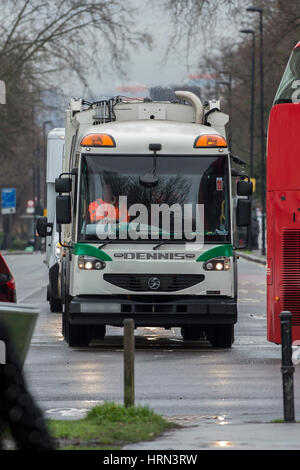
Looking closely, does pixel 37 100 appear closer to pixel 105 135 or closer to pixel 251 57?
pixel 251 57

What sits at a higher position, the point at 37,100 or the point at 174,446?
the point at 37,100

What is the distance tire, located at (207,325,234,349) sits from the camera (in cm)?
1844

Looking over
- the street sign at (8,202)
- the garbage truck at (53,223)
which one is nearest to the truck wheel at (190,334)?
the garbage truck at (53,223)

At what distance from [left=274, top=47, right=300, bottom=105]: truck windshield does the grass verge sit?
6.17 metres

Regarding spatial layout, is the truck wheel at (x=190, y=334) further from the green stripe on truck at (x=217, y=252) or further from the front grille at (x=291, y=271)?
the front grille at (x=291, y=271)

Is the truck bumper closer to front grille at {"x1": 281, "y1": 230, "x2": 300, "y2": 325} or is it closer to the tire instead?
the tire

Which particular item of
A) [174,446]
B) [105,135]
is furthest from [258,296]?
[174,446]

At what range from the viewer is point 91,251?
58.9 ft

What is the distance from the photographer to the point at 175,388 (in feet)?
44.9

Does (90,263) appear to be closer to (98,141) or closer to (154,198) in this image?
(154,198)

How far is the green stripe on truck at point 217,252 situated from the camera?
18.0m

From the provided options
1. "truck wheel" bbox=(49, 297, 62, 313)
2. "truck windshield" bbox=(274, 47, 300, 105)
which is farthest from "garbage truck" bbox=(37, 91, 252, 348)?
"truck wheel" bbox=(49, 297, 62, 313)

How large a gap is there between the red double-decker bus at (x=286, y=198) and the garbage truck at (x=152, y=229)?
178 centimetres
